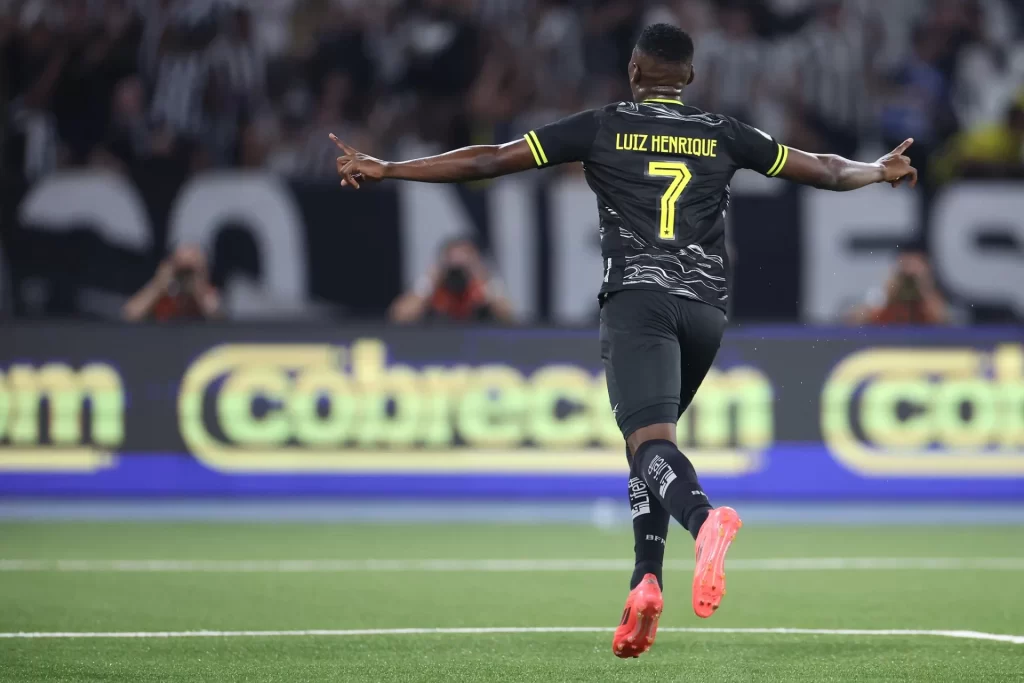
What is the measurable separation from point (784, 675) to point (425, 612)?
222 cm

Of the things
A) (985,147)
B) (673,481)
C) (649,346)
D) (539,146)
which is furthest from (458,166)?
(985,147)

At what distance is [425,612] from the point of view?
7.22m

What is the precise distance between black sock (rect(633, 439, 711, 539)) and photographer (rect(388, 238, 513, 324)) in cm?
787

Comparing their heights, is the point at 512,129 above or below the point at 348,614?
above

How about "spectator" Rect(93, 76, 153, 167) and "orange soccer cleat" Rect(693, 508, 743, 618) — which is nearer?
"orange soccer cleat" Rect(693, 508, 743, 618)

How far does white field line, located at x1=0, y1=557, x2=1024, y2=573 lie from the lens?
8969 millimetres

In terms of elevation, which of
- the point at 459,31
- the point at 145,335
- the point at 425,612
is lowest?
the point at 425,612

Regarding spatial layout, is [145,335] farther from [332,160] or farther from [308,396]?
[332,160]

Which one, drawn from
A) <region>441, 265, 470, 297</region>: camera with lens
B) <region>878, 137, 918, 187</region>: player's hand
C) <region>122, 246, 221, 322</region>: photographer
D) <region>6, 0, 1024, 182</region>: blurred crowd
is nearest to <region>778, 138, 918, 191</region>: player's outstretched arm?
<region>878, 137, 918, 187</region>: player's hand

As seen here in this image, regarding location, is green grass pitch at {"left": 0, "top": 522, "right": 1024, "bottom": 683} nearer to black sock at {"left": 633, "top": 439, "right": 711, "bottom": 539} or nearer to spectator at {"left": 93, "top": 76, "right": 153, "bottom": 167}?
black sock at {"left": 633, "top": 439, "right": 711, "bottom": 539}

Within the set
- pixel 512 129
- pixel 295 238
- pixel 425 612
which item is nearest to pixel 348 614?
pixel 425 612

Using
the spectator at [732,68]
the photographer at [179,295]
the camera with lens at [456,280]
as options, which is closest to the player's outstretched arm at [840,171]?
the camera with lens at [456,280]

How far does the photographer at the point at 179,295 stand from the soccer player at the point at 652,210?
25.7 ft

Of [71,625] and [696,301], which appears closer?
[696,301]
